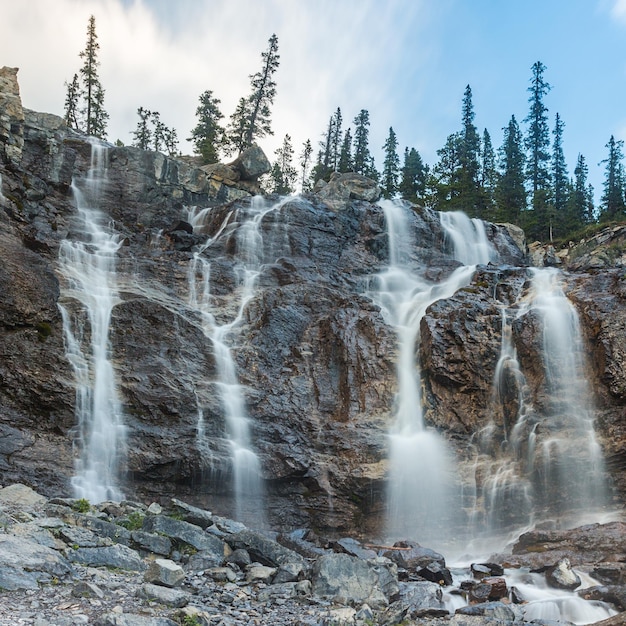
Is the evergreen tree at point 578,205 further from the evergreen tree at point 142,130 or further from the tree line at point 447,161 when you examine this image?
the evergreen tree at point 142,130

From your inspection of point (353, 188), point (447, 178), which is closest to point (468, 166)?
point (447, 178)

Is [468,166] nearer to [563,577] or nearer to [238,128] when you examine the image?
[238,128]

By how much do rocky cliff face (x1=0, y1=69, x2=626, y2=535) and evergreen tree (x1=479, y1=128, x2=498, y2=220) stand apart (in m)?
23.4

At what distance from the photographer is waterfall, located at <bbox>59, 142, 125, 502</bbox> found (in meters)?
15.0

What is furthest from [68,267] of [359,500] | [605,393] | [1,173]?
[605,393]

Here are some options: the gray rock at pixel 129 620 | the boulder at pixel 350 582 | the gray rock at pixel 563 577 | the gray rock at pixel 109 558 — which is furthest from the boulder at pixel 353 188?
the gray rock at pixel 129 620

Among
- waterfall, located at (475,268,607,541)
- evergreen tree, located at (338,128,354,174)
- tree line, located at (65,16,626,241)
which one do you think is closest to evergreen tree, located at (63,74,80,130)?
tree line, located at (65,16,626,241)

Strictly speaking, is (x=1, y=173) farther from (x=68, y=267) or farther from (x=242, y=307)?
(x=242, y=307)

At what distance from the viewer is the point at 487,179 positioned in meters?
58.5

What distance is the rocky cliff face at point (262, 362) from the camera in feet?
51.6

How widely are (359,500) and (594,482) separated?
6.35 metres

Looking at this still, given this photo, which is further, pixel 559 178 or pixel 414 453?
pixel 559 178

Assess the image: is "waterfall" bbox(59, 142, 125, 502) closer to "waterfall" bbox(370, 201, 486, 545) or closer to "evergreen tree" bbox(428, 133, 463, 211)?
"waterfall" bbox(370, 201, 486, 545)

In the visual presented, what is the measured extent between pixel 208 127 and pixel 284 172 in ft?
40.8
